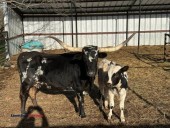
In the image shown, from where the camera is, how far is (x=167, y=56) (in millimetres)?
14461

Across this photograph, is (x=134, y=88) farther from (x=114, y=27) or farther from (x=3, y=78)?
(x=114, y=27)

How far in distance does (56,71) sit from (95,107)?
1.28m

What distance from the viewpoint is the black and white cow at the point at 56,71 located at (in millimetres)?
6504

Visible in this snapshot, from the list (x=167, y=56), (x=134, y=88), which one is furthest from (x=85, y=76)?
(x=167, y=56)

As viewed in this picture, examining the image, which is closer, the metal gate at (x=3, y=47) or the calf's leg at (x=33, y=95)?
the calf's leg at (x=33, y=95)

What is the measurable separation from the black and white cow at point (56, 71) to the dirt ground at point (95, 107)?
394 mm

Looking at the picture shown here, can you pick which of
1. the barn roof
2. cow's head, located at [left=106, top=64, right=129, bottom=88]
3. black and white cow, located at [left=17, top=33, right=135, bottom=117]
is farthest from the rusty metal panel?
cow's head, located at [left=106, top=64, right=129, bottom=88]

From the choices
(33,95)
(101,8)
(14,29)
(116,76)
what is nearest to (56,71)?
(33,95)

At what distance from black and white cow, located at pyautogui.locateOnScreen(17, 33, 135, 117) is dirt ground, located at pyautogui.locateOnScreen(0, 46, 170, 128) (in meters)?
0.39

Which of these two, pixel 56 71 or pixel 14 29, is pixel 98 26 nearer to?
pixel 14 29

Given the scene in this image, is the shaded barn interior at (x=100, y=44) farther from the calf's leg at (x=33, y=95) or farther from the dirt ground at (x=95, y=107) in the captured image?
the calf's leg at (x=33, y=95)

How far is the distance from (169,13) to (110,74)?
15176 millimetres

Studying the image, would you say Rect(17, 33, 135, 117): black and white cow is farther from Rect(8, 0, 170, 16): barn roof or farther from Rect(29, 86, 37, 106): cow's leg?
Rect(8, 0, 170, 16): barn roof

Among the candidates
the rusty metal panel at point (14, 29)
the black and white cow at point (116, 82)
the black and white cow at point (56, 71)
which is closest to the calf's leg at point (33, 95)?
the black and white cow at point (56, 71)
